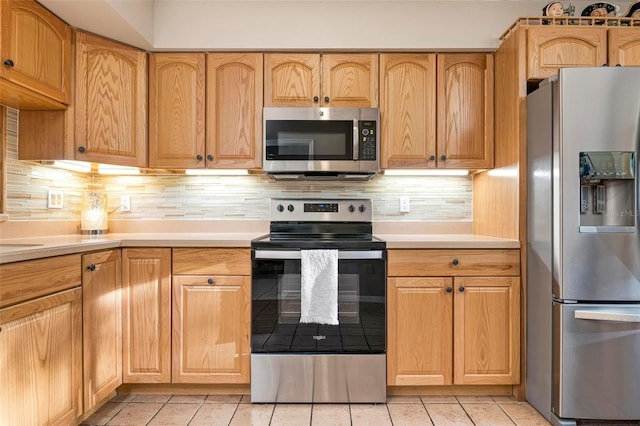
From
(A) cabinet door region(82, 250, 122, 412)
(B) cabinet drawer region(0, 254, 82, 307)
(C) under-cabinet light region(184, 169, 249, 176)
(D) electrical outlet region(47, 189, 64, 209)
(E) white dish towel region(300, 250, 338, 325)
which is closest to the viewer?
(B) cabinet drawer region(0, 254, 82, 307)

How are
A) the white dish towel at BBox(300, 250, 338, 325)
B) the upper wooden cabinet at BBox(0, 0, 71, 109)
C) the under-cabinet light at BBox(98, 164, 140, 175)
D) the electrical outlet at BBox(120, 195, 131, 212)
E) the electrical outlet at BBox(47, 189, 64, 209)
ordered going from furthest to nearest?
the electrical outlet at BBox(120, 195, 131, 212) < the under-cabinet light at BBox(98, 164, 140, 175) < the electrical outlet at BBox(47, 189, 64, 209) < the white dish towel at BBox(300, 250, 338, 325) < the upper wooden cabinet at BBox(0, 0, 71, 109)

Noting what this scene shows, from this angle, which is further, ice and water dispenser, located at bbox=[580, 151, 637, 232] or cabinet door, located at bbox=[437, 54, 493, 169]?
cabinet door, located at bbox=[437, 54, 493, 169]

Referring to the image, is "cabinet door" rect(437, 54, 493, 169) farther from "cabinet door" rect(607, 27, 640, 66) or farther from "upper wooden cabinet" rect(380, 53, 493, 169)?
"cabinet door" rect(607, 27, 640, 66)

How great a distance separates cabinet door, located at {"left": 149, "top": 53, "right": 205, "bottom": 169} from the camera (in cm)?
242

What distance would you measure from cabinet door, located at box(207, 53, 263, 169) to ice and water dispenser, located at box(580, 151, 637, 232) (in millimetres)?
1727

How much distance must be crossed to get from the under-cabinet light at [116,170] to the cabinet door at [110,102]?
0.13 metres

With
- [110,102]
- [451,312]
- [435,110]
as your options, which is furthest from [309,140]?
[451,312]

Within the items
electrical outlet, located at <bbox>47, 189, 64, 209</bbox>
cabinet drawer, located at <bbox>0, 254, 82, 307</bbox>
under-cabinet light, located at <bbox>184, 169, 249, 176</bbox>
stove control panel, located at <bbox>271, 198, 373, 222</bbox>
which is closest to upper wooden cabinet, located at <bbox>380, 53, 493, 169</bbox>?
stove control panel, located at <bbox>271, 198, 373, 222</bbox>

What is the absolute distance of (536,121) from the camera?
2012 millimetres

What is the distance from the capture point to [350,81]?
2420 mm

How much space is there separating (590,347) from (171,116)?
255 cm

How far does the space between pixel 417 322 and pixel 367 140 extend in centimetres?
108

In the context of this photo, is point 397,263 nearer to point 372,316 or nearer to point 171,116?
point 372,316

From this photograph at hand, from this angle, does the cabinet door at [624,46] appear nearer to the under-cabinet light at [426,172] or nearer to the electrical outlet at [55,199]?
the under-cabinet light at [426,172]
